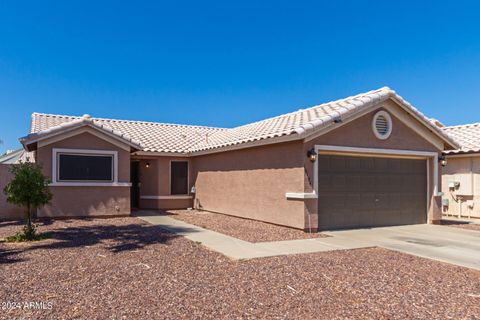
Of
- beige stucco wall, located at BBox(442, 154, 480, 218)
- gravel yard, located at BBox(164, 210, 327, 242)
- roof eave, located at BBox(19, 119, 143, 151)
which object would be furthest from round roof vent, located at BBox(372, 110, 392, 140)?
roof eave, located at BBox(19, 119, 143, 151)

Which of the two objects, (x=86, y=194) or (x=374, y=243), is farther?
(x=86, y=194)

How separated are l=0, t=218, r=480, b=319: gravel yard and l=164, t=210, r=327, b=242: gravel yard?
2.04 metres

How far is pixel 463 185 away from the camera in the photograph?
16188 mm

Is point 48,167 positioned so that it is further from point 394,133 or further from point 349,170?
point 394,133

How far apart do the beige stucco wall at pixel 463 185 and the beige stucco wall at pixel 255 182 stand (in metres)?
9.09

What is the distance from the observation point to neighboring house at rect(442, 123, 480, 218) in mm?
15742

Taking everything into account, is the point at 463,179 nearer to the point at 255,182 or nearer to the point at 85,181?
the point at 255,182

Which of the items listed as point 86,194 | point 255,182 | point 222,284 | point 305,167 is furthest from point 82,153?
point 222,284

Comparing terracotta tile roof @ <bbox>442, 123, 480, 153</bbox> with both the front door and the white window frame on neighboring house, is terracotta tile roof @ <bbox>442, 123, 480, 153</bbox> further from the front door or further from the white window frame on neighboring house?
the front door

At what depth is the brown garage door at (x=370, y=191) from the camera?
39.4 feet

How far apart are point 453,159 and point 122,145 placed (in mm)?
14251

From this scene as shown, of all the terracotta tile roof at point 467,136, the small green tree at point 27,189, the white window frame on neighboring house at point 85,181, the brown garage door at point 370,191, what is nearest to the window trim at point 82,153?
the white window frame on neighboring house at point 85,181

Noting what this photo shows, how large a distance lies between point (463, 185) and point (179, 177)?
12.8 m

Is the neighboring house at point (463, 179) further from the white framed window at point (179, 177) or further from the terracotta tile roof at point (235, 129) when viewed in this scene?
the white framed window at point (179, 177)
